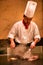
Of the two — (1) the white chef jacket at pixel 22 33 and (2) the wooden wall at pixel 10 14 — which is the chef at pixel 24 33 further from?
(2) the wooden wall at pixel 10 14

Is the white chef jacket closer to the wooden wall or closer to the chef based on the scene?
the chef

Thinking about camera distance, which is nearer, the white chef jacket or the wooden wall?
the white chef jacket

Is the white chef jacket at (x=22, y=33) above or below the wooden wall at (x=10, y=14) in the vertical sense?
below

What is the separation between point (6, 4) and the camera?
1.86 meters

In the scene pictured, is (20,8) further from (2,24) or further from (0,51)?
(0,51)

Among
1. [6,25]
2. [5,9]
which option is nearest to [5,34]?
[6,25]

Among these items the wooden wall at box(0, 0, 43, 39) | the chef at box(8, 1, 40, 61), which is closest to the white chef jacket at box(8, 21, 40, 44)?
the chef at box(8, 1, 40, 61)

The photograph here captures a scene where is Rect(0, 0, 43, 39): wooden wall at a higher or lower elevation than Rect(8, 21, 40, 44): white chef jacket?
higher

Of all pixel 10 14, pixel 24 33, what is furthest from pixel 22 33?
pixel 10 14

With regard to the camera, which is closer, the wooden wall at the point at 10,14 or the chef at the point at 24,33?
the chef at the point at 24,33

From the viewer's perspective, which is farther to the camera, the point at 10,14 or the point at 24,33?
the point at 10,14

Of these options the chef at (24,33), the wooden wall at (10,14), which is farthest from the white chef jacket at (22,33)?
the wooden wall at (10,14)

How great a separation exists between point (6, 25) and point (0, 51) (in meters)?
0.27

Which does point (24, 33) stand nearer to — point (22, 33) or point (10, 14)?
point (22, 33)
